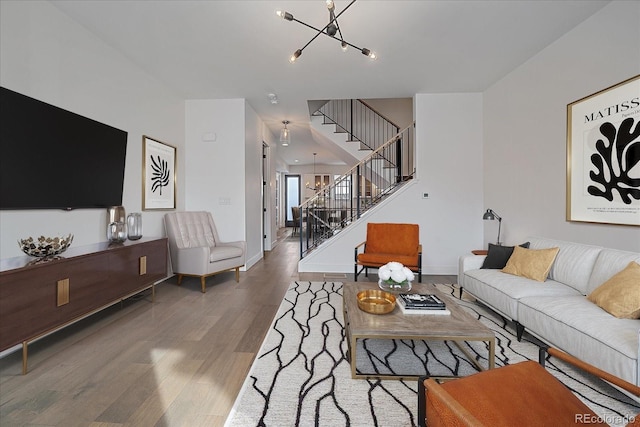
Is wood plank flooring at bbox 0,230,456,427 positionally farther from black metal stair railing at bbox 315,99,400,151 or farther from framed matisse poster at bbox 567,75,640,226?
black metal stair railing at bbox 315,99,400,151

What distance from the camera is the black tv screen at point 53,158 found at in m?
2.13

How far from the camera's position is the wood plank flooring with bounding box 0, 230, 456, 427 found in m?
1.58

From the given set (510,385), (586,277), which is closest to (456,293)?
(586,277)

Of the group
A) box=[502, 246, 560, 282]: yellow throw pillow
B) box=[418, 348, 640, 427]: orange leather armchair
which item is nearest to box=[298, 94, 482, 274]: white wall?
box=[502, 246, 560, 282]: yellow throw pillow

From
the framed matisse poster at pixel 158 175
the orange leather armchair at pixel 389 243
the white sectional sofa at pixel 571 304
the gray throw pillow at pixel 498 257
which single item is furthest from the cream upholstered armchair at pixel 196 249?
the gray throw pillow at pixel 498 257

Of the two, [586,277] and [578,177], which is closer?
[586,277]

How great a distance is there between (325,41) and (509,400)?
3.39 meters

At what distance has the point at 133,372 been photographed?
1.97 meters

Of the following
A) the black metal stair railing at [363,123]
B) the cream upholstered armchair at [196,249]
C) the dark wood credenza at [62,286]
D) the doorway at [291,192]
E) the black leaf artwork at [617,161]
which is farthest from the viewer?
the doorway at [291,192]

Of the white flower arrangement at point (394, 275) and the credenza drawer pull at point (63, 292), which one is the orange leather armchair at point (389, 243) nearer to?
the white flower arrangement at point (394, 275)

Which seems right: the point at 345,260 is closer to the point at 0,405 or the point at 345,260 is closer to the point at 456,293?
the point at 456,293

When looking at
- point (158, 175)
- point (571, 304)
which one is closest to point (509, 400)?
point (571, 304)

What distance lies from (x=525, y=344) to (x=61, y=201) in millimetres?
4265

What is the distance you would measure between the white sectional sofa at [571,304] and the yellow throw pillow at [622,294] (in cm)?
5
